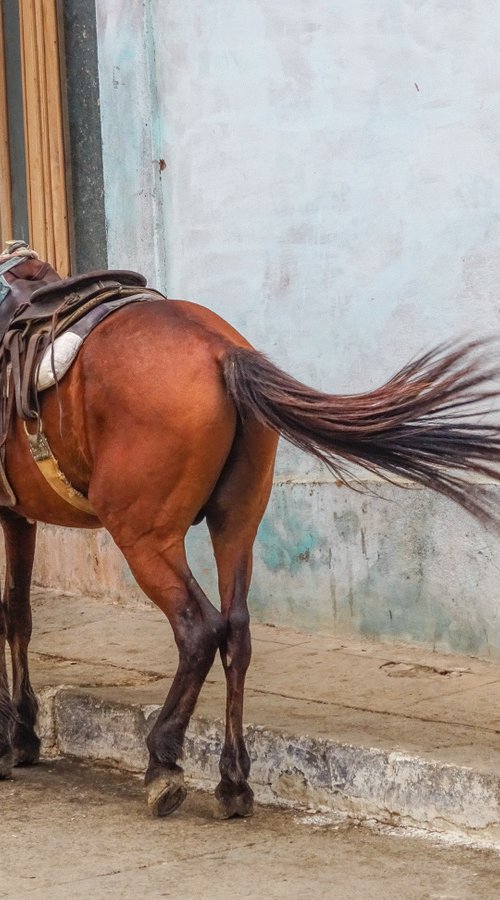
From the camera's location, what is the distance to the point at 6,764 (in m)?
5.07

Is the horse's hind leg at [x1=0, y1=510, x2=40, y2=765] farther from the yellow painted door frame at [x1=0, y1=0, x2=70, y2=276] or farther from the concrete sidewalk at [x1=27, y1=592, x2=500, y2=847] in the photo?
the yellow painted door frame at [x1=0, y1=0, x2=70, y2=276]

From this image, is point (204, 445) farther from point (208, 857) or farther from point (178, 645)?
point (208, 857)

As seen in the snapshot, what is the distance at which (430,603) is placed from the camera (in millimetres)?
6078

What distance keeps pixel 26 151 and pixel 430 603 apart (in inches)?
145

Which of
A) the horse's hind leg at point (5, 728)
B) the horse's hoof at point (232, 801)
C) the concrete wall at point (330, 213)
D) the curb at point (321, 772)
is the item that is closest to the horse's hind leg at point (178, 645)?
the horse's hoof at point (232, 801)

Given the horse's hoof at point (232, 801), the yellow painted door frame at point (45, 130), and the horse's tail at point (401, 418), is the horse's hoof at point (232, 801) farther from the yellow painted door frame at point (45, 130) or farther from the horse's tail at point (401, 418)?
the yellow painted door frame at point (45, 130)

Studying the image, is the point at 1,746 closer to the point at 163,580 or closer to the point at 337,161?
the point at 163,580

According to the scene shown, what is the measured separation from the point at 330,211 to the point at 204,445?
242cm

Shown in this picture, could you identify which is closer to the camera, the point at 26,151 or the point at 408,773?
the point at 408,773

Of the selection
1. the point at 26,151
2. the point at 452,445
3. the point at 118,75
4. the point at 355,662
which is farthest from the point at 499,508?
the point at 26,151

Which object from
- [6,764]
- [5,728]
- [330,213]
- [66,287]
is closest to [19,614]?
[5,728]

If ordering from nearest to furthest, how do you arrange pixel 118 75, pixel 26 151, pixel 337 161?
pixel 337 161
pixel 118 75
pixel 26 151

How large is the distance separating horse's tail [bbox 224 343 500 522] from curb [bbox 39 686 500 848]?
2.81 ft

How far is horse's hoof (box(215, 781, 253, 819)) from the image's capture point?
4449 mm
